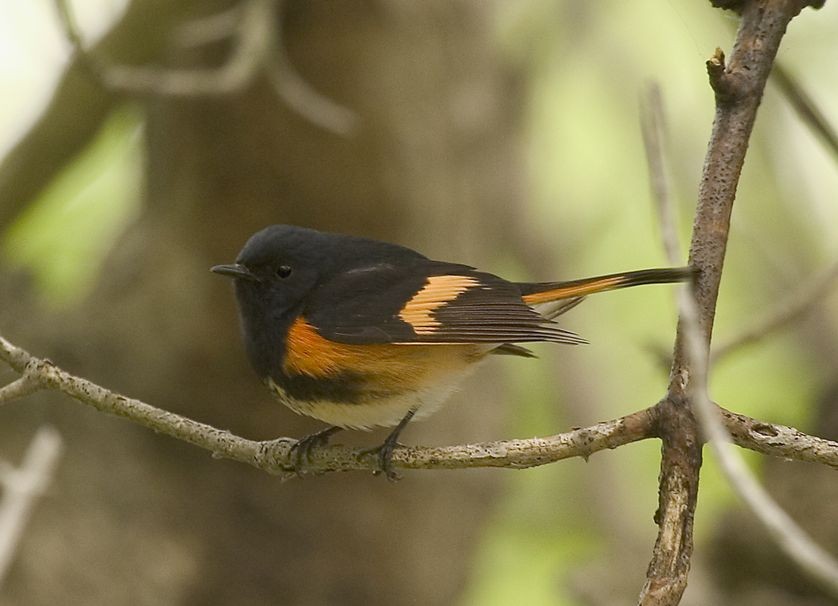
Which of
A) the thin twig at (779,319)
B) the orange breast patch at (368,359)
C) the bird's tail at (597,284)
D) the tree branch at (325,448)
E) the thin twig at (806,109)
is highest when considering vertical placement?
the thin twig at (806,109)

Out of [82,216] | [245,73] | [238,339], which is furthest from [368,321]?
[82,216]

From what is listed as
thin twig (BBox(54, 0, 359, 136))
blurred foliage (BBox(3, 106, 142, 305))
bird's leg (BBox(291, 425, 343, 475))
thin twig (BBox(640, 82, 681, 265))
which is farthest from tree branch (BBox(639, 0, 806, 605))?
blurred foliage (BBox(3, 106, 142, 305))

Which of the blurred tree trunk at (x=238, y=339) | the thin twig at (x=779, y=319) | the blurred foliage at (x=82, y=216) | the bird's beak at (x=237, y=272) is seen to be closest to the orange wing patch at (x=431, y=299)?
the bird's beak at (x=237, y=272)

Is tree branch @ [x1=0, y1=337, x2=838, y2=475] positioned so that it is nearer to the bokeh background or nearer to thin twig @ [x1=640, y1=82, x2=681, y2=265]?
thin twig @ [x1=640, y1=82, x2=681, y2=265]

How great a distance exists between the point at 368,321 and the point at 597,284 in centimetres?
60

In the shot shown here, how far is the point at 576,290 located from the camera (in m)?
2.44

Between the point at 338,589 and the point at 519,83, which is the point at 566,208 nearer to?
the point at 519,83

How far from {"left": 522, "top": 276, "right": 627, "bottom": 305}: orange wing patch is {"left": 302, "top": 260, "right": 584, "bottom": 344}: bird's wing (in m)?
0.04

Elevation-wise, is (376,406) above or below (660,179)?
below

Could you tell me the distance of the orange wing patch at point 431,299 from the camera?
2.62 meters

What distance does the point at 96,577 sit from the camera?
4480 millimetres

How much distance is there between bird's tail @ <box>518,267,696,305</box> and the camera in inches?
69.8

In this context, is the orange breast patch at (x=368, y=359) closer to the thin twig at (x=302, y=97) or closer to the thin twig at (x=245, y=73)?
the thin twig at (x=245, y=73)

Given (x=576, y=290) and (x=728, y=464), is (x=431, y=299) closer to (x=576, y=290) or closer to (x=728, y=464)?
(x=576, y=290)
